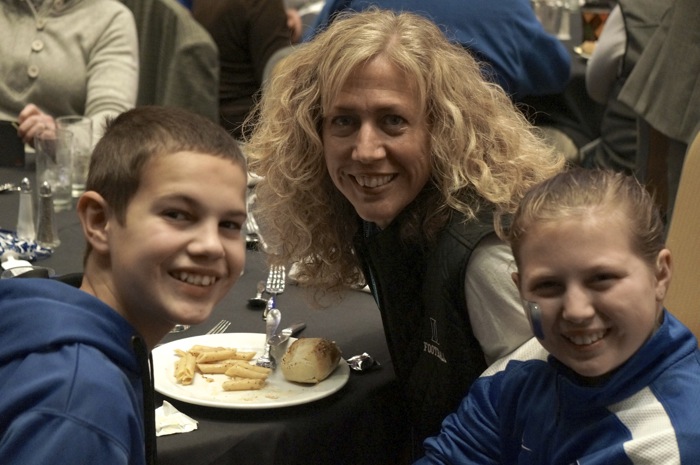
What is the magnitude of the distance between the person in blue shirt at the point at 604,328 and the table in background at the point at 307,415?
12.7 inches

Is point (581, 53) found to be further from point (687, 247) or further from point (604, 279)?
point (604, 279)

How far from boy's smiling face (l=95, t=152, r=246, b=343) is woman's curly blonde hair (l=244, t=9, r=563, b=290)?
55cm

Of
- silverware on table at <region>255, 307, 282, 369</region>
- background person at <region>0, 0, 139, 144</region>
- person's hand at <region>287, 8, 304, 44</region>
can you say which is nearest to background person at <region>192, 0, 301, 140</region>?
person's hand at <region>287, 8, 304, 44</region>

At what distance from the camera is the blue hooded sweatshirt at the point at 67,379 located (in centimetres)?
120

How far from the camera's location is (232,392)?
177cm

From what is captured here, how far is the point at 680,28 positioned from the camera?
317 centimetres

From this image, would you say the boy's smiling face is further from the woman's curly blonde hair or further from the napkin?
the woman's curly blonde hair

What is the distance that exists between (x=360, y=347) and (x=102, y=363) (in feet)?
2.63

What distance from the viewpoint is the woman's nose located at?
1952 mm

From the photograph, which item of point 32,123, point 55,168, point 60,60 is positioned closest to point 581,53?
point 60,60

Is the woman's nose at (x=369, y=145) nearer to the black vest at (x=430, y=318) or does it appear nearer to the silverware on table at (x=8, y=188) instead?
the black vest at (x=430, y=318)

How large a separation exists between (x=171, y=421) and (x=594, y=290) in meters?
0.66

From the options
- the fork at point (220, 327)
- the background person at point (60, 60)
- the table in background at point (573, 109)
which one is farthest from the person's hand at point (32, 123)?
the table in background at point (573, 109)

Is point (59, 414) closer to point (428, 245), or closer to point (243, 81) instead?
point (428, 245)
